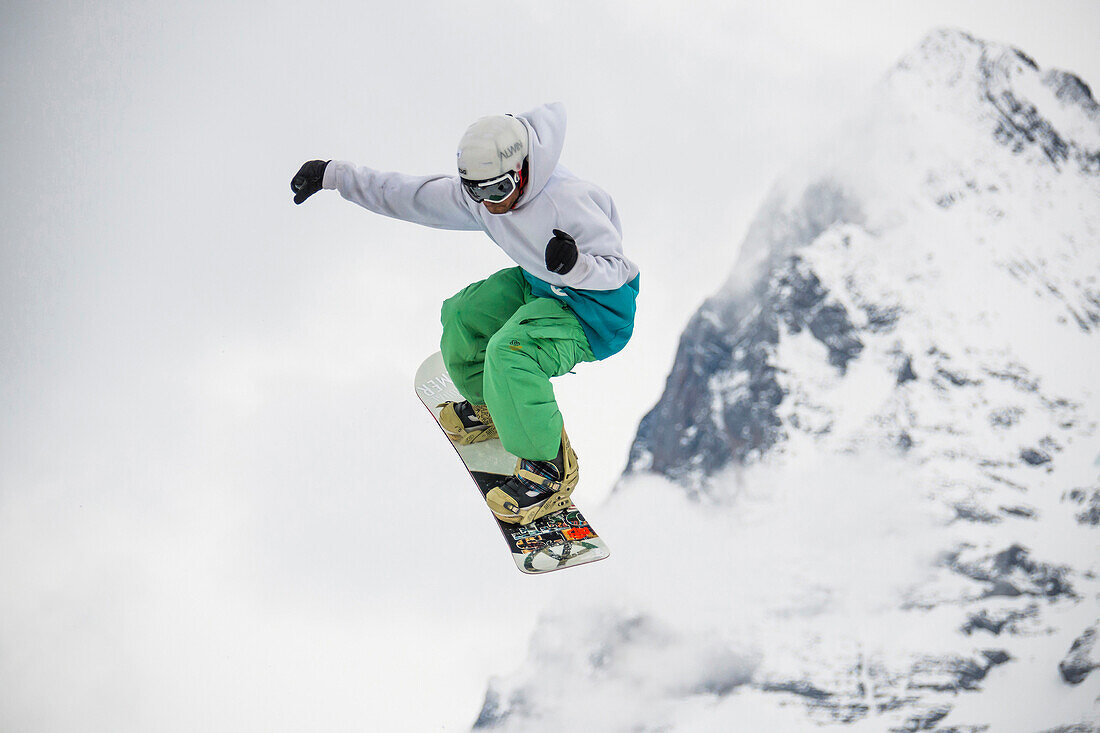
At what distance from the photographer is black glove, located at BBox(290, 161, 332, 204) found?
9.79 feet

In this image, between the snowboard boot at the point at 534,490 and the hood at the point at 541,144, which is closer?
the hood at the point at 541,144

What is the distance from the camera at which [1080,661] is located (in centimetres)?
1093

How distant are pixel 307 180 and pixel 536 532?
58.5 inches

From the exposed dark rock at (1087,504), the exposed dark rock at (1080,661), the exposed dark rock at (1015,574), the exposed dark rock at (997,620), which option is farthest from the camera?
the exposed dark rock at (1015,574)

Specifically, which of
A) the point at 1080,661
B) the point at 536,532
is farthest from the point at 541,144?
the point at 1080,661

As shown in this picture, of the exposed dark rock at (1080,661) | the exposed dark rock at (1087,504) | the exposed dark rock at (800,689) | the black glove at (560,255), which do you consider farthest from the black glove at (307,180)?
the exposed dark rock at (1080,661)

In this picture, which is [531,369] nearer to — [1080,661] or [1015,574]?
[1015,574]

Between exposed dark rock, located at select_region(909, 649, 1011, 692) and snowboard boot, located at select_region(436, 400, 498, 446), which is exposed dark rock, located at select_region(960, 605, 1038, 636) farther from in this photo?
snowboard boot, located at select_region(436, 400, 498, 446)

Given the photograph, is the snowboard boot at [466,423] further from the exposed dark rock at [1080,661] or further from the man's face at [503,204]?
the exposed dark rock at [1080,661]

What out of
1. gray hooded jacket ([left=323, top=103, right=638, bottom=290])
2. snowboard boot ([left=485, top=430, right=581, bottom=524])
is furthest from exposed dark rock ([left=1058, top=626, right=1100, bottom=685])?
gray hooded jacket ([left=323, top=103, right=638, bottom=290])

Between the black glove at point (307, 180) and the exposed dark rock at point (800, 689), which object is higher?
the black glove at point (307, 180)

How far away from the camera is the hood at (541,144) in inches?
104

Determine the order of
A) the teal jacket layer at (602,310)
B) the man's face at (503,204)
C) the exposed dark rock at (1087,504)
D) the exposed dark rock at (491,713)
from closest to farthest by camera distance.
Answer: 1. the man's face at (503,204)
2. the teal jacket layer at (602,310)
3. the exposed dark rock at (491,713)
4. the exposed dark rock at (1087,504)

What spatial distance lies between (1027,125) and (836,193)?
2.75 metres
